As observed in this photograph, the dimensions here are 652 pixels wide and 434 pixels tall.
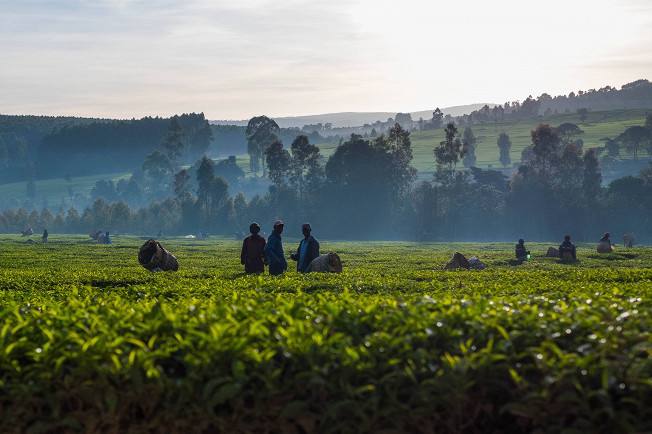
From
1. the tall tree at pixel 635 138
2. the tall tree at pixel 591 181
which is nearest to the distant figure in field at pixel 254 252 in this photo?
the tall tree at pixel 591 181

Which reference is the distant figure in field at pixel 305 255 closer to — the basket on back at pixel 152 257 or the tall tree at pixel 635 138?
the basket on back at pixel 152 257

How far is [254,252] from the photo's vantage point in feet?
94.7

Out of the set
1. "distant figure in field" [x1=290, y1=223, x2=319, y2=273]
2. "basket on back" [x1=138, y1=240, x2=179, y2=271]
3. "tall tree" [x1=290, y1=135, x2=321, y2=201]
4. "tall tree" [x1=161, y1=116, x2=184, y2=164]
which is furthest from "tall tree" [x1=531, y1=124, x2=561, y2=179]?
"distant figure in field" [x1=290, y1=223, x2=319, y2=273]

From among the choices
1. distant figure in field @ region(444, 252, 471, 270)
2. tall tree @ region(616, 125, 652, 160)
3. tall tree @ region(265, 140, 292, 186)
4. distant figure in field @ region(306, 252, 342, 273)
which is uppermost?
tall tree @ region(616, 125, 652, 160)

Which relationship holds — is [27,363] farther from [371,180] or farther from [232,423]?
[371,180]

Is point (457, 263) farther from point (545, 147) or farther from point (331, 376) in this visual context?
point (545, 147)

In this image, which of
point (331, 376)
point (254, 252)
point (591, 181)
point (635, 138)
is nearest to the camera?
point (331, 376)

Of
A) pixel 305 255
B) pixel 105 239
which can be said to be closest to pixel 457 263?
pixel 305 255

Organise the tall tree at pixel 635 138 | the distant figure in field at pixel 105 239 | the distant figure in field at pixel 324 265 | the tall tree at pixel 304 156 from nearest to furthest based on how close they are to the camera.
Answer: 1. the distant figure in field at pixel 324 265
2. the distant figure in field at pixel 105 239
3. the tall tree at pixel 304 156
4. the tall tree at pixel 635 138

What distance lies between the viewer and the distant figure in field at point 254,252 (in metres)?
28.6

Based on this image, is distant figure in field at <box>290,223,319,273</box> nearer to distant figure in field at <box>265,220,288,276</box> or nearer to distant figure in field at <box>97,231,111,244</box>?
distant figure in field at <box>265,220,288,276</box>

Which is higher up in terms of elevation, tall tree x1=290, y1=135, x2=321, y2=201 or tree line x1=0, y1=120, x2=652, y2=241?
tall tree x1=290, y1=135, x2=321, y2=201

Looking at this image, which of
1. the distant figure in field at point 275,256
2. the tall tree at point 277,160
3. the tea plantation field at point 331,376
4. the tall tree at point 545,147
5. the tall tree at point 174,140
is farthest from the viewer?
the tall tree at point 174,140

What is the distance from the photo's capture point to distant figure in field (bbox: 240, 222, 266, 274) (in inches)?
1126
